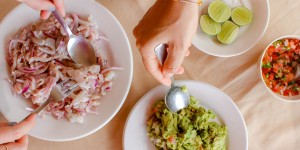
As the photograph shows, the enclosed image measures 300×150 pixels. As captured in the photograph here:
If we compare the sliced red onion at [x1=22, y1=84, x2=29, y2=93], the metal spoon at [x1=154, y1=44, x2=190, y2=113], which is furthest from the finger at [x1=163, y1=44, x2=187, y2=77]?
the sliced red onion at [x1=22, y1=84, x2=29, y2=93]

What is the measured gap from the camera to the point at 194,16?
965 mm

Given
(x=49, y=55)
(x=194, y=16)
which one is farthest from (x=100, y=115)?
(x=194, y=16)

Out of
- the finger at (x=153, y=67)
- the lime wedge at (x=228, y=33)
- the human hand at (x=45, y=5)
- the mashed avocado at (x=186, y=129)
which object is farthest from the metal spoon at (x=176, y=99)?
the human hand at (x=45, y=5)

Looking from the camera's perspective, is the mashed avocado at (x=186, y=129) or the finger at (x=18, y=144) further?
the mashed avocado at (x=186, y=129)

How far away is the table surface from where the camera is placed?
131 cm

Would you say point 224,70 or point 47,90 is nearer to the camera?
point 47,90

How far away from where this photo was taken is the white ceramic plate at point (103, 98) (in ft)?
3.96

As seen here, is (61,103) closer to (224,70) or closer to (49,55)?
(49,55)

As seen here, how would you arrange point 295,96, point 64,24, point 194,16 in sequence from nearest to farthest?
point 194,16 → point 64,24 → point 295,96

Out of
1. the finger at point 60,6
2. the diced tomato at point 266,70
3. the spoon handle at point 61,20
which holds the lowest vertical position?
the diced tomato at point 266,70

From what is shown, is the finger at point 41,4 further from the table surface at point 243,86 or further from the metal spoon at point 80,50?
the table surface at point 243,86

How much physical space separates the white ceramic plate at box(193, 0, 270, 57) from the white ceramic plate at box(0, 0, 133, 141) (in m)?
0.26

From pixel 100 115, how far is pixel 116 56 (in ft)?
0.66

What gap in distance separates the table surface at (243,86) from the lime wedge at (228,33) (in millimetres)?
87
